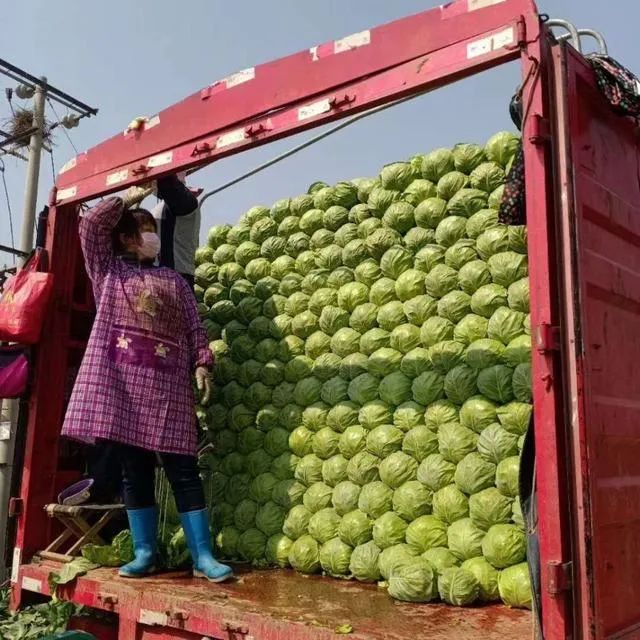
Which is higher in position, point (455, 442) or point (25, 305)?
point (25, 305)

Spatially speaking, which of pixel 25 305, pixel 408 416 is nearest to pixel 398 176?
pixel 408 416

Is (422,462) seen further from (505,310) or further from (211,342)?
(211,342)

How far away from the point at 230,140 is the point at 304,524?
88.2 inches

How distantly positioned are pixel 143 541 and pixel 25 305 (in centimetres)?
156

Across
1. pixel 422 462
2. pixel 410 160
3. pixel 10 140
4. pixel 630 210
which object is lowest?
pixel 422 462

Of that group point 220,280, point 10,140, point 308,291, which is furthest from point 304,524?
point 10,140

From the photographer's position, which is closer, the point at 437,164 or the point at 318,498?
the point at 318,498

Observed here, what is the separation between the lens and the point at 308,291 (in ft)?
15.7

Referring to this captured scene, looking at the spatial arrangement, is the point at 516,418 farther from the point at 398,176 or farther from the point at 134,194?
the point at 134,194

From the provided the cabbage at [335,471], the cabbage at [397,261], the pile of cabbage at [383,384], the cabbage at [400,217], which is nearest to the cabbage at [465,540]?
the pile of cabbage at [383,384]

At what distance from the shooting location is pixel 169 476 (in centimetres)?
399

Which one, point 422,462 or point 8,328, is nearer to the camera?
point 422,462

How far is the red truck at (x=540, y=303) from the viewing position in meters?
2.21

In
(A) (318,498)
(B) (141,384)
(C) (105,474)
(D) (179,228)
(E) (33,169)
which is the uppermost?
(E) (33,169)
